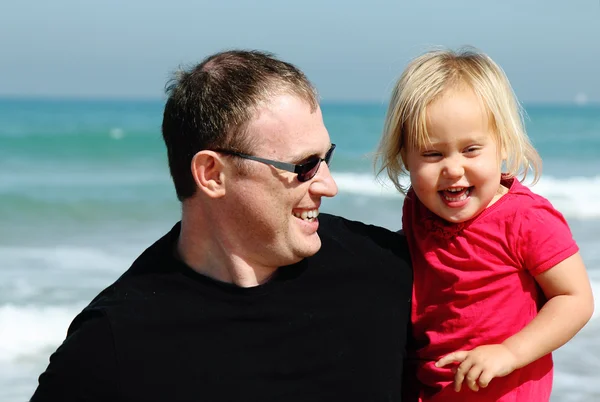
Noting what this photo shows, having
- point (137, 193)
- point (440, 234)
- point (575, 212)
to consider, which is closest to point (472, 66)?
point (440, 234)

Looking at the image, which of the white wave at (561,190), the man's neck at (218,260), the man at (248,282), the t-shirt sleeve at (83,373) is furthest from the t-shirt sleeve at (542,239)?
the white wave at (561,190)

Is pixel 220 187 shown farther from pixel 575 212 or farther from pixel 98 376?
pixel 575 212

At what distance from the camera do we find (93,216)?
1190 centimetres

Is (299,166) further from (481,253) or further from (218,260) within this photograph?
(481,253)

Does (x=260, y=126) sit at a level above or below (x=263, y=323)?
above

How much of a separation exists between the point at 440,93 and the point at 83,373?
1349 mm

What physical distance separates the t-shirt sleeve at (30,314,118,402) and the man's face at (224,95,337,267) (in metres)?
0.53

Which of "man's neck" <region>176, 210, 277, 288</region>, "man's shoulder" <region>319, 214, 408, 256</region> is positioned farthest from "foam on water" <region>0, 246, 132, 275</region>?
"man's neck" <region>176, 210, 277, 288</region>

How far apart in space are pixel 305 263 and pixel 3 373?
11.5 ft

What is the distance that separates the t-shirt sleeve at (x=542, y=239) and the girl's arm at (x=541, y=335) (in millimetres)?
28

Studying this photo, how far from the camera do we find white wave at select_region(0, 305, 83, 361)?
6.13 metres

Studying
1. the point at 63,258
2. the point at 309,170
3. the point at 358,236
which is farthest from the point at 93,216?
the point at 309,170

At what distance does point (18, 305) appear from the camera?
281 inches

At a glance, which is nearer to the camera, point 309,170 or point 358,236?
point 309,170
